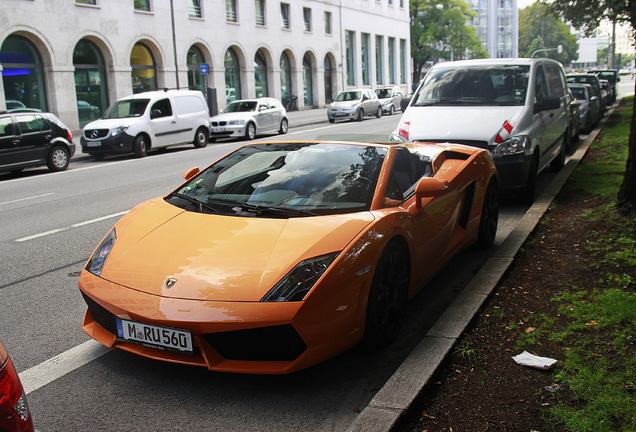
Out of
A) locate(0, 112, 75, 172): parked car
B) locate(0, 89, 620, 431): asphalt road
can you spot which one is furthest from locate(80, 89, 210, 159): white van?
locate(0, 89, 620, 431): asphalt road

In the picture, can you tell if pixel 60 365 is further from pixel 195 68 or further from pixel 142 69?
pixel 195 68

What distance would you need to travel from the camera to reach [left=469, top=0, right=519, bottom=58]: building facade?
133m

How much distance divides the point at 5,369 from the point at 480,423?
216 cm

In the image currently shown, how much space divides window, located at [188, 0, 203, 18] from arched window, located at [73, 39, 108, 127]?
696 cm

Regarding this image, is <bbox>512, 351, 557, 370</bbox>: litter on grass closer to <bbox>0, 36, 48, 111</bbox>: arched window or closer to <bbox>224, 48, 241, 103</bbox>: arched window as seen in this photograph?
<bbox>0, 36, 48, 111</bbox>: arched window

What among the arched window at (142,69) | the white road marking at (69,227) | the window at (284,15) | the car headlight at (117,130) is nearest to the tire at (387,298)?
the white road marking at (69,227)

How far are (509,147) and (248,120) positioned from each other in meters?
16.4

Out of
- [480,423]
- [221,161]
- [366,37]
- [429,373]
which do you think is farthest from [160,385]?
[366,37]

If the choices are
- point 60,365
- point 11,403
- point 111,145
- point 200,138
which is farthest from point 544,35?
point 11,403

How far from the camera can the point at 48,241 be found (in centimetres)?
757

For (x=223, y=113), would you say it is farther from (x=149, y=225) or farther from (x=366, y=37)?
(x=366, y=37)

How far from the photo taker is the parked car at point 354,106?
111ft

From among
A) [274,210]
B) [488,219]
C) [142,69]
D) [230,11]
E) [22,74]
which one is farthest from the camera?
[230,11]

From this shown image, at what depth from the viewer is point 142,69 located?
32906 millimetres
